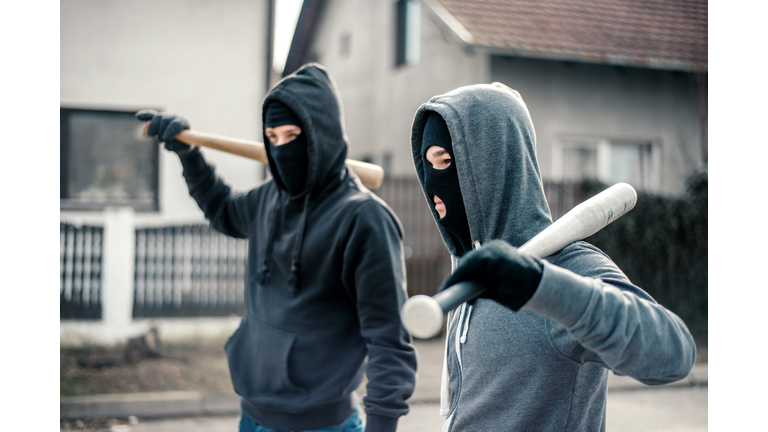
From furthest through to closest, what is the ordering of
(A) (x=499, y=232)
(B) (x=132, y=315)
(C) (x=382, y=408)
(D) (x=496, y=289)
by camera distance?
(B) (x=132, y=315), (C) (x=382, y=408), (A) (x=499, y=232), (D) (x=496, y=289)

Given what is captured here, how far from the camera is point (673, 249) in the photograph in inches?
326

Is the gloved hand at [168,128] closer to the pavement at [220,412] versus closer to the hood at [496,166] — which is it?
the hood at [496,166]

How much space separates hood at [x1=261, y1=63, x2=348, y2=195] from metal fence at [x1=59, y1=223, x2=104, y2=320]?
17.5ft

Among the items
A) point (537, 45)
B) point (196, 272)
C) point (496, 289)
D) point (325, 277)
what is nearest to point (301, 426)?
point (325, 277)

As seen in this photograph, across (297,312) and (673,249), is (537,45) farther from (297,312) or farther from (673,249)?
(297,312)

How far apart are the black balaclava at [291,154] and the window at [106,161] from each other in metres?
5.57

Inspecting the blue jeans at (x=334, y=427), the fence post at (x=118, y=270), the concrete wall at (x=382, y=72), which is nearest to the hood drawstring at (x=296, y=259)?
the blue jeans at (x=334, y=427)

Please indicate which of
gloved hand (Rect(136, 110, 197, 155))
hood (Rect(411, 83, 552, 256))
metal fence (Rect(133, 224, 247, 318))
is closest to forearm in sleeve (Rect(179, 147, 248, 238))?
gloved hand (Rect(136, 110, 197, 155))

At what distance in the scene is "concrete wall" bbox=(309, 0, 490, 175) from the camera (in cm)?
1022

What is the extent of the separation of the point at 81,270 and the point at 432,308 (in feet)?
22.4

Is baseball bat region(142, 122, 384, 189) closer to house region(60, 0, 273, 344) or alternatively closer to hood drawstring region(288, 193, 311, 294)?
hood drawstring region(288, 193, 311, 294)

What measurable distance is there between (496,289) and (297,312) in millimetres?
1194

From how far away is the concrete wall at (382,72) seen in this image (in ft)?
33.5

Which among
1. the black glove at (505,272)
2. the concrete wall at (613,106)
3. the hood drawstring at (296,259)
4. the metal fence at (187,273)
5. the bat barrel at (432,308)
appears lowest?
the metal fence at (187,273)
